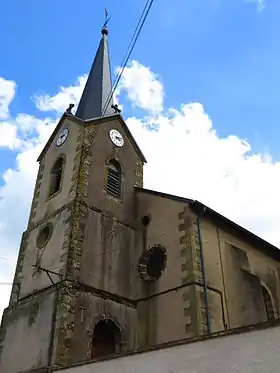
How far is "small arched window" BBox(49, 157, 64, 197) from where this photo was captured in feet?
54.5

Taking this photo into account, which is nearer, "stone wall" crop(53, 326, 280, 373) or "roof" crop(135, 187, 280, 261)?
"stone wall" crop(53, 326, 280, 373)

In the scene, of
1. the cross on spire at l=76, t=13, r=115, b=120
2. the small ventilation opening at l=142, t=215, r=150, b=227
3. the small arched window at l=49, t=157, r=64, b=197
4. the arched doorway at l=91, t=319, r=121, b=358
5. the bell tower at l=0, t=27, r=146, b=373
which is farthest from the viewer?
the cross on spire at l=76, t=13, r=115, b=120

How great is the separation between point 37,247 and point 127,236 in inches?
124

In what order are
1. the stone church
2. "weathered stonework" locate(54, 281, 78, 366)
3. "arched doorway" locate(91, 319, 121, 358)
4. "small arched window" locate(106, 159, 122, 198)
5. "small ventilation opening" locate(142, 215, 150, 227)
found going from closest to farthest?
"weathered stonework" locate(54, 281, 78, 366) < the stone church < "arched doorway" locate(91, 319, 121, 358) < "small ventilation opening" locate(142, 215, 150, 227) < "small arched window" locate(106, 159, 122, 198)

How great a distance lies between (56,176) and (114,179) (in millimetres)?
2333

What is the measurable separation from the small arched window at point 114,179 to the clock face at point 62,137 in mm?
2275

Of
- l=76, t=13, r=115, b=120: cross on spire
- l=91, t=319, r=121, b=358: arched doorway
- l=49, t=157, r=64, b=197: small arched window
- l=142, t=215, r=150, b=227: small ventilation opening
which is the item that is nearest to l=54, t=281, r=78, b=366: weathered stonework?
l=91, t=319, r=121, b=358: arched doorway

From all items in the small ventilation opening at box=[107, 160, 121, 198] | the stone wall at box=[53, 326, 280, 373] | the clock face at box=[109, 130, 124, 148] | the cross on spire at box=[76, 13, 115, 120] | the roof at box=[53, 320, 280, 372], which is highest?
the cross on spire at box=[76, 13, 115, 120]

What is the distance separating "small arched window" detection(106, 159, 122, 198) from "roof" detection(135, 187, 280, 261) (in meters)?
0.78

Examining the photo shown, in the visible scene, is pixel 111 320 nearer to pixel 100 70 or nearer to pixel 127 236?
pixel 127 236

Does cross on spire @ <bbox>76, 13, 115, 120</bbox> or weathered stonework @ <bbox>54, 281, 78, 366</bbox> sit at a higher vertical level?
cross on spire @ <bbox>76, 13, 115, 120</bbox>

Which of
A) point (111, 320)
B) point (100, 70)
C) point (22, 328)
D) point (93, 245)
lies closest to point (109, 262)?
point (93, 245)

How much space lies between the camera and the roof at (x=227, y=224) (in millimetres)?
13656

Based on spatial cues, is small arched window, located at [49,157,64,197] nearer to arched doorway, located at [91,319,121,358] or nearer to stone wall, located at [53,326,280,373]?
arched doorway, located at [91,319,121,358]
